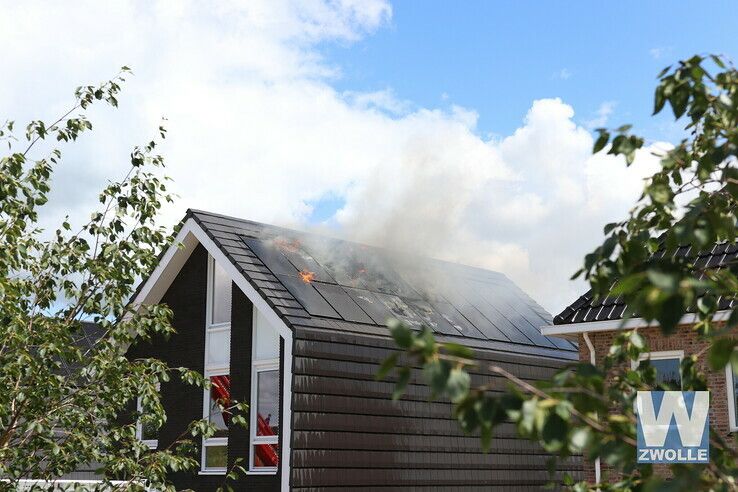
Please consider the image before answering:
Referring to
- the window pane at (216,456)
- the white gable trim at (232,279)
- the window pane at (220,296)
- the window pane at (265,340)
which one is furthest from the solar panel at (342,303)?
the window pane at (216,456)

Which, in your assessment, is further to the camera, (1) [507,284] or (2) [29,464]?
(1) [507,284]

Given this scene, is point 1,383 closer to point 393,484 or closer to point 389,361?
point 389,361

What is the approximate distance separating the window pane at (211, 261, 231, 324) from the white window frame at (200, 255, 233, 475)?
0.06m

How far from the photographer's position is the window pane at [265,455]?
16.8 meters

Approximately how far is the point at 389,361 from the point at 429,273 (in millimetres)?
19057

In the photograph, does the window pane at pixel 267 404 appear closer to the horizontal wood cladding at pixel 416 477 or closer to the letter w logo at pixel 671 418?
the horizontal wood cladding at pixel 416 477

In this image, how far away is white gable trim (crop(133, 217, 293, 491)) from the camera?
1555 cm

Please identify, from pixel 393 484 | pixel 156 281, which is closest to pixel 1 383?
pixel 393 484

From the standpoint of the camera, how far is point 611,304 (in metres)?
15.0

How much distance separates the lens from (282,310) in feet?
53.0

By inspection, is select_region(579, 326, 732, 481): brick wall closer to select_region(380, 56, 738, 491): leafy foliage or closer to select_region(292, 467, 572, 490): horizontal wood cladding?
select_region(292, 467, 572, 490): horizontal wood cladding

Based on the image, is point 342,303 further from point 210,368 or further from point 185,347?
point 185,347

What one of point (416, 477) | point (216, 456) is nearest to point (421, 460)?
point (416, 477)

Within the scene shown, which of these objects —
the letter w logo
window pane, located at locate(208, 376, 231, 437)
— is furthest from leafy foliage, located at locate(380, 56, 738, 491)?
window pane, located at locate(208, 376, 231, 437)
